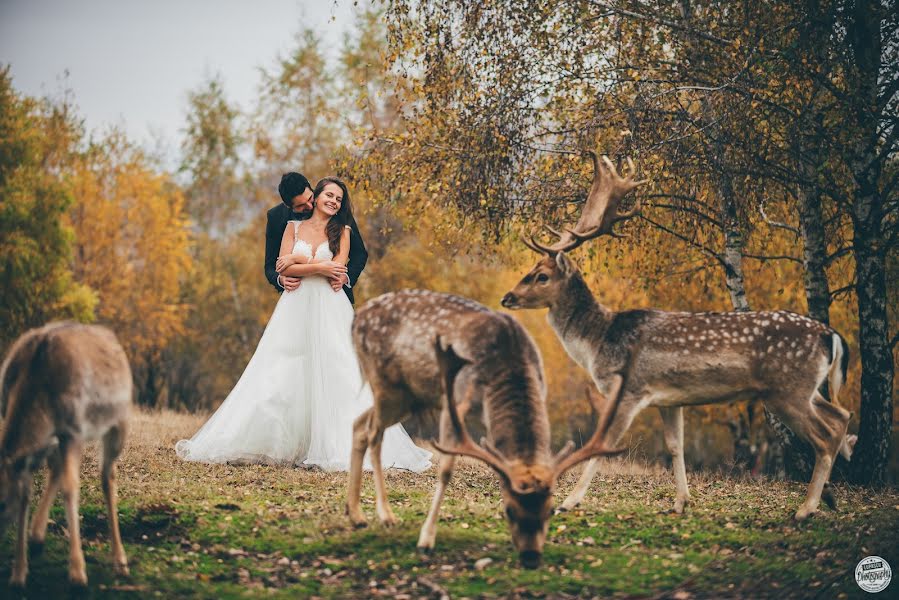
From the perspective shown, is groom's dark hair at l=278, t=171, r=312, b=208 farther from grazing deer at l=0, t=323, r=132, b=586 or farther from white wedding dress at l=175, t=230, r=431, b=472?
grazing deer at l=0, t=323, r=132, b=586

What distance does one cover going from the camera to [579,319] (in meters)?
6.89

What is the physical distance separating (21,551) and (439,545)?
2337 millimetres

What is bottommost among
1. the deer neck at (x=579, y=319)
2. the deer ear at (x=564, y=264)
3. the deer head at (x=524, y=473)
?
the deer head at (x=524, y=473)

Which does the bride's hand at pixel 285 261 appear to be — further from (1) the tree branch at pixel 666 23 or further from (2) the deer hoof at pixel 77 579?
(2) the deer hoof at pixel 77 579

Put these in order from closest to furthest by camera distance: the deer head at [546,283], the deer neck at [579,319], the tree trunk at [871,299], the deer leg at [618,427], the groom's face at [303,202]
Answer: the deer leg at [618,427], the deer neck at [579,319], the deer head at [546,283], the groom's face at [303,202], the tree trunk at [871,299]

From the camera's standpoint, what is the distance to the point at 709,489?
8.14 m

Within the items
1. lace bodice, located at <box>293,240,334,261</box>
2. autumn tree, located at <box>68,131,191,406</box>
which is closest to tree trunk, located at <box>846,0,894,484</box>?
lace bodice, located at <box>293,240,334,261</box>

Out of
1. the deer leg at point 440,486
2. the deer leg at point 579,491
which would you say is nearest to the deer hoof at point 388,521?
the deer leg at point 440,486

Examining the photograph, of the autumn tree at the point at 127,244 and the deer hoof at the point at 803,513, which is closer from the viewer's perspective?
the deer hoof at the point at 803,513

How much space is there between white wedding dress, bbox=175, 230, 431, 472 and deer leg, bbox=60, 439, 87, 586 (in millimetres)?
3574

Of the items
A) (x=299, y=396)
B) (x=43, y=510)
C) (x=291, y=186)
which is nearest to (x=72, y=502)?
(x=43, y=510)

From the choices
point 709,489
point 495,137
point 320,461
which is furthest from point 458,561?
point 495,137

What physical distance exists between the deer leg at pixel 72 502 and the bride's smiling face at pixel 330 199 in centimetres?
385

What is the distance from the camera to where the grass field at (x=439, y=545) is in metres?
4.76
